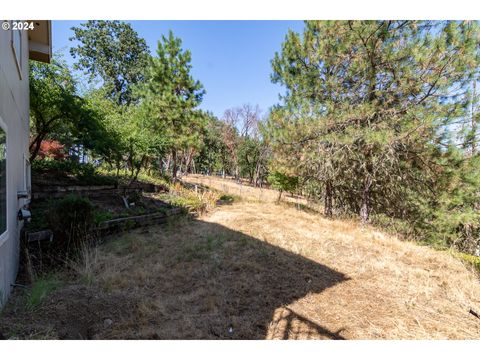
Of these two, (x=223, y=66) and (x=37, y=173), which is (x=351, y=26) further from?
(x=37, y=173)

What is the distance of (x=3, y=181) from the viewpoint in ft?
7.32

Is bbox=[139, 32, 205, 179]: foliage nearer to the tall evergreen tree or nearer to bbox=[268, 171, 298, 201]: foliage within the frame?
bbox=[268, 171, 298, 201]: foliage

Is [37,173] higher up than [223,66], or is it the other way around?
[223,66]

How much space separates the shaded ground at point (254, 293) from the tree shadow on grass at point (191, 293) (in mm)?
14

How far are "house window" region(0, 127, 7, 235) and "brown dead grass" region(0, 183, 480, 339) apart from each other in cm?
82

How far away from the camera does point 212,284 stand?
130 inches

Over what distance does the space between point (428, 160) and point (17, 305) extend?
778cm

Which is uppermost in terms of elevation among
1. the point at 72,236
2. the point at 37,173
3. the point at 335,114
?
the point at 335,114

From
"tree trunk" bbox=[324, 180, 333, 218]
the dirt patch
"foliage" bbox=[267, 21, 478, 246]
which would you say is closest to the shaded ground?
the dirt patch

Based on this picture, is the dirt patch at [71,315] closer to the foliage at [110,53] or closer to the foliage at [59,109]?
the foliage at [59,109]

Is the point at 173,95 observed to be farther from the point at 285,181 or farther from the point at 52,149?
the point at 285,181

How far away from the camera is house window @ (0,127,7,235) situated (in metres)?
2.16

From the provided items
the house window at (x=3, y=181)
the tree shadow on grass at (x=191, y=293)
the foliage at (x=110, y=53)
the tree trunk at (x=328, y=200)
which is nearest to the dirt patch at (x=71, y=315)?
the tree shadow on grass at (x=191, y=293)

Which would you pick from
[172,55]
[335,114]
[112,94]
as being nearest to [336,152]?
[335,114]
